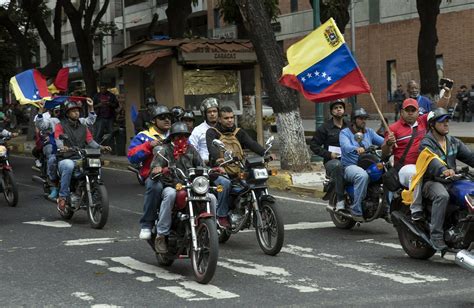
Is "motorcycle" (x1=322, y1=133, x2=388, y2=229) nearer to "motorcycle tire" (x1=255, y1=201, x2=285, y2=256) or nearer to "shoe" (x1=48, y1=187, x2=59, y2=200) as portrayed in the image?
"motorcycle tire" (x1=255, y1=201, x2=285, y2=256)

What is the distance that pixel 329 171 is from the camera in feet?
36.0

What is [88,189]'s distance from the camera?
11.6m

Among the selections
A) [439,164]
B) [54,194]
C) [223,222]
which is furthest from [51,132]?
[439,164]

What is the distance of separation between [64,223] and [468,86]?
29231 mm

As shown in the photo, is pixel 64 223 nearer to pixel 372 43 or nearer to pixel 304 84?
pixel 304 84

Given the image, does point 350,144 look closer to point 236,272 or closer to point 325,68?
point 325,68

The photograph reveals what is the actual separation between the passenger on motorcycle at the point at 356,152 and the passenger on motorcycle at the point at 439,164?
177 centimetres

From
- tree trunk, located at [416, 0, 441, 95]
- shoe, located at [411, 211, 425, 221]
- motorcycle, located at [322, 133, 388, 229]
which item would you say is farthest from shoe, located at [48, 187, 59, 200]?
tree trunk, located at [416, 0, 441, 95]

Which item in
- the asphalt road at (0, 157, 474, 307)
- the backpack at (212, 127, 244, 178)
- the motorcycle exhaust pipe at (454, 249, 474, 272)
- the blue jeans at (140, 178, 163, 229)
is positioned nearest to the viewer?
the motorcycle exhaust pipe at (454, 249, 474, 272)

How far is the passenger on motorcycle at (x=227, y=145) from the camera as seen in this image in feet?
31.6

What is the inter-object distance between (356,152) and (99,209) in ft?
11.5

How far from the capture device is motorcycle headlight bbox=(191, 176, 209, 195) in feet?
25.4

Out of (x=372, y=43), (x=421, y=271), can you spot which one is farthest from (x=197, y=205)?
(x=372, y=43)

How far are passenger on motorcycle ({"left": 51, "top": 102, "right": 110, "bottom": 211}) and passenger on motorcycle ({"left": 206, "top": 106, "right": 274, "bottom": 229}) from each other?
2687mm
